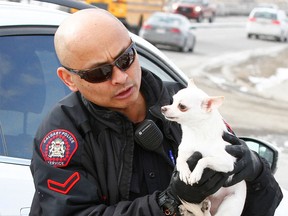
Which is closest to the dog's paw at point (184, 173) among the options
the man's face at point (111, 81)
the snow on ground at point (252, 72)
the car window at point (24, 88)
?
the man's face at point (111, 81)

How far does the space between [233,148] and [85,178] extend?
525mm

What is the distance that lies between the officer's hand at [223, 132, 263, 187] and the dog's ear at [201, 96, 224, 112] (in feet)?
0.42

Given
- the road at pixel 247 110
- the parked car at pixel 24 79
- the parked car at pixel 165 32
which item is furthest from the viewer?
the parked car at pixel 165 32

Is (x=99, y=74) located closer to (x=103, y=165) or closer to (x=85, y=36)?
(x=85, y=36)

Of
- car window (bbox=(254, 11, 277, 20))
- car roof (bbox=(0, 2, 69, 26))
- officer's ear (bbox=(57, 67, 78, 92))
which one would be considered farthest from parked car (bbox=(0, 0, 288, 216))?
car window (bbox=(254, 11, 277, 20))

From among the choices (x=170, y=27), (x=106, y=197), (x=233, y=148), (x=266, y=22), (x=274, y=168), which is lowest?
(x=266, y=22)

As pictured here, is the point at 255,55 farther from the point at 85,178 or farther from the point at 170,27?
the point at 85,178

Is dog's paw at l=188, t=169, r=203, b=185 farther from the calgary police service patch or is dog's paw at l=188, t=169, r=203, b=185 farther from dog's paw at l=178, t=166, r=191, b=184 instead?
the calgary police service patch

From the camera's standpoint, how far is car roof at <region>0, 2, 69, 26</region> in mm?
2949

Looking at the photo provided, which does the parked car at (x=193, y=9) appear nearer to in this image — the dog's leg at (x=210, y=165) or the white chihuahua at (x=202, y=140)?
the white chihuahua at (x=202, y=140)

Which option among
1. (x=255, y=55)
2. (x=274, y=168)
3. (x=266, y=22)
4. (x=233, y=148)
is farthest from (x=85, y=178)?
(x=266, y=22)

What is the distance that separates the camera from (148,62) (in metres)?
3.39

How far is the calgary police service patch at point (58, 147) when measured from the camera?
7.43ft

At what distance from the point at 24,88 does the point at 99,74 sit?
802 mm
